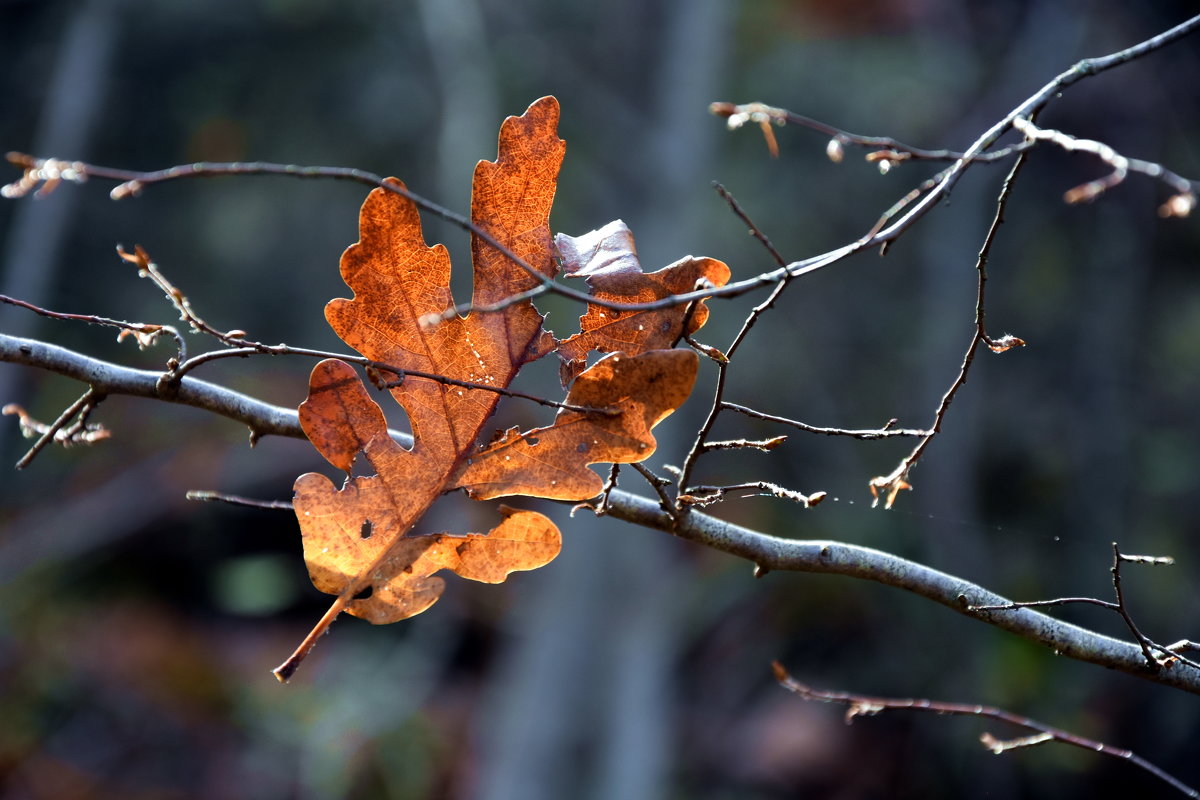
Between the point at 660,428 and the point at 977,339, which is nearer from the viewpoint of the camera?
the point at 977,339

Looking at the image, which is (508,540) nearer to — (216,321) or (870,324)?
(870,324)

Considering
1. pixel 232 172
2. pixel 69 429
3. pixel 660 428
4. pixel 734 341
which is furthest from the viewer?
pixel 660 428

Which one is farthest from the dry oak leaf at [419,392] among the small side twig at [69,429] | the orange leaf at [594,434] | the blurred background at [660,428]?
the blurred background at [660,428]

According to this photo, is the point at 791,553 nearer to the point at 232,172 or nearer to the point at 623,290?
the point at 623,290

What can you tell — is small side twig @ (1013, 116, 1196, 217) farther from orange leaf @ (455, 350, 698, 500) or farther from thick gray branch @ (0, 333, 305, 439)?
thick gray branch @ (0, 333, 305, 439)

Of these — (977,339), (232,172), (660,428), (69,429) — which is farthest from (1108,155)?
(660,428)

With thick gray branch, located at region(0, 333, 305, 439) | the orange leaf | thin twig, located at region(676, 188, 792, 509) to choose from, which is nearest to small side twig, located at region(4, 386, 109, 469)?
thick gray branch, located at region(0, 333, 305, 439)

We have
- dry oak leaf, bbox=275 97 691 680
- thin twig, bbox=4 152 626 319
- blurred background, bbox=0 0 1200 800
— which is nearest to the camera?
thin twig, bbox=4 152 626 319
